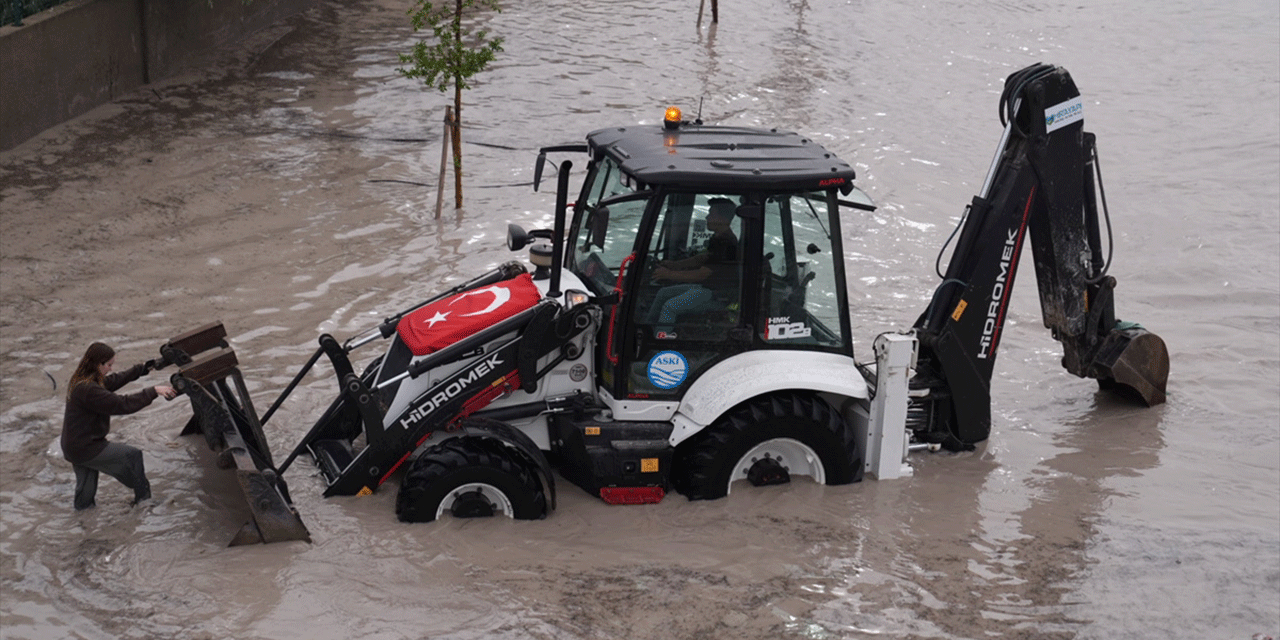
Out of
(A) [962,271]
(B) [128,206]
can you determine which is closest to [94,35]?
(B) [128,206]

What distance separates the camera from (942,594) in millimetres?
7074

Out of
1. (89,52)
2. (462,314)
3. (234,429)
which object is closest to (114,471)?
(234,429)

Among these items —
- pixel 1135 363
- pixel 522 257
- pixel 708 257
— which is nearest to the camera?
pixel 708 257

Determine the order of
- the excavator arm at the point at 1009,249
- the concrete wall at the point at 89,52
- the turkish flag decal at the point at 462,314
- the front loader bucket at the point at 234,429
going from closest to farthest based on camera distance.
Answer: the front loader bucket at the point at 234,429 → the turkish flag decal at the point at 462,314 → the excavator arm at the point at 1009,249 → the concrete wall at the point at 89,52

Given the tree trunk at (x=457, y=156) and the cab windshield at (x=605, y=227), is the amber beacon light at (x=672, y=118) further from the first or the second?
the tree trunk at (x=457, y=156)

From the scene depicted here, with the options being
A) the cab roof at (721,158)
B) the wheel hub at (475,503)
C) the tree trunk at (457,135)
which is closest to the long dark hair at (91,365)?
the wheel hub at (475,503)

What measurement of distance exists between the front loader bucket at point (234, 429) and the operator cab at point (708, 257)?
2104 millimetres

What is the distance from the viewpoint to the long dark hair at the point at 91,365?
742 centimetres

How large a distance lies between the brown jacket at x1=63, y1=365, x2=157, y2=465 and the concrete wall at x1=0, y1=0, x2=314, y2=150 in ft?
26.8

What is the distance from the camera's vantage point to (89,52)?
15547mm

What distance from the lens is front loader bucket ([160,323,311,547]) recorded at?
701 centimetres

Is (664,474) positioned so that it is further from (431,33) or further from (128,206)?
(431,33)

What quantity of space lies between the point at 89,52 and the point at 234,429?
10059 mm

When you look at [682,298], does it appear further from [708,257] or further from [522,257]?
[522,257]
